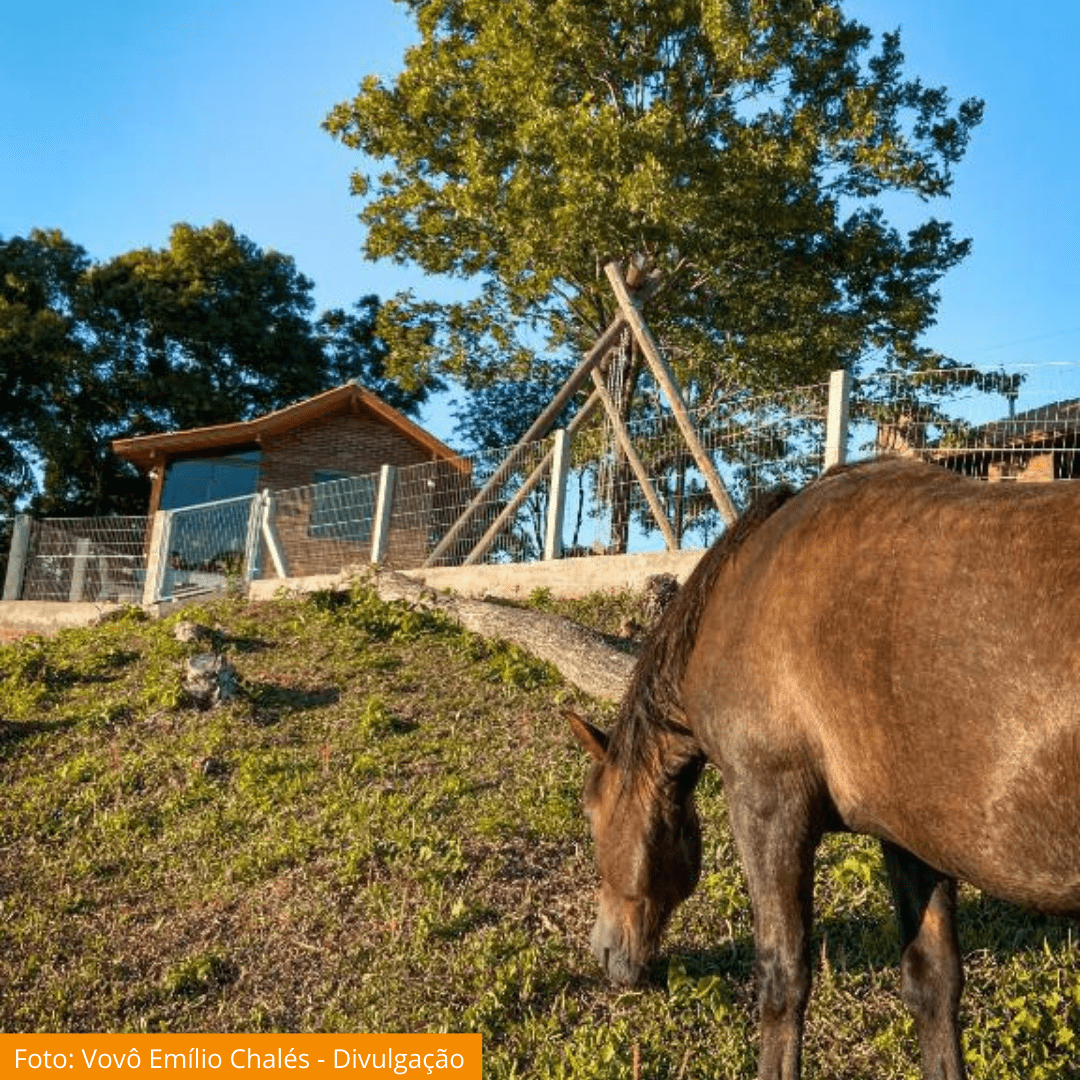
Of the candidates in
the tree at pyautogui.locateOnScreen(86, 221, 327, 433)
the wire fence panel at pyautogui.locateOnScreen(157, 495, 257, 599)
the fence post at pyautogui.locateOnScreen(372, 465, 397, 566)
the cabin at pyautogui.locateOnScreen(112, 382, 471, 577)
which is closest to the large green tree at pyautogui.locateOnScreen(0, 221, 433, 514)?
the tree at pyautogui.locateOnScreen(86, 221, 327, 433)

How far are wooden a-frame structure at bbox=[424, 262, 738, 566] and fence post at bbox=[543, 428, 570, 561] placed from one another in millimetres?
12

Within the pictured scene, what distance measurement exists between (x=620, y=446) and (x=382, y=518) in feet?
12.8

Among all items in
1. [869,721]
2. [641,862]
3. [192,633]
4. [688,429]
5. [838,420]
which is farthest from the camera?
[688,429]

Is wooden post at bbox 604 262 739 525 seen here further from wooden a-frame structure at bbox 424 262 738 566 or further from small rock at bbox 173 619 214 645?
small rock at bbox 173 619 214 645

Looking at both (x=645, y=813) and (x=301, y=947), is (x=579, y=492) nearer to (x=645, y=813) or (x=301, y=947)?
(x=301, y=947)

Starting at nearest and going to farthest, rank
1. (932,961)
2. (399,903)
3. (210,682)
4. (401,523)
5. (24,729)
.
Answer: (932,961), (399,903), (24,729), (210,682), (401,523)

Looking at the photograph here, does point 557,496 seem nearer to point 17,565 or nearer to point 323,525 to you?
point 323,525

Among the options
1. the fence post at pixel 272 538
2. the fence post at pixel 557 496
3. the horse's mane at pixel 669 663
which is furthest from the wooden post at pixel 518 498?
the horse's mane at pixel 669 663

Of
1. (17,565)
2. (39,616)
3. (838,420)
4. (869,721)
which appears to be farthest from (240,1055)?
(17,565)

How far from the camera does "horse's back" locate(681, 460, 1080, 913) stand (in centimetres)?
291

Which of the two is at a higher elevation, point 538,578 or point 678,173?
point 678,173

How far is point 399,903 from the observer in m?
6.32

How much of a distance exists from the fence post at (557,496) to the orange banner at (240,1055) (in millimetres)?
8995

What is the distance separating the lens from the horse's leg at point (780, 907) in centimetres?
355
